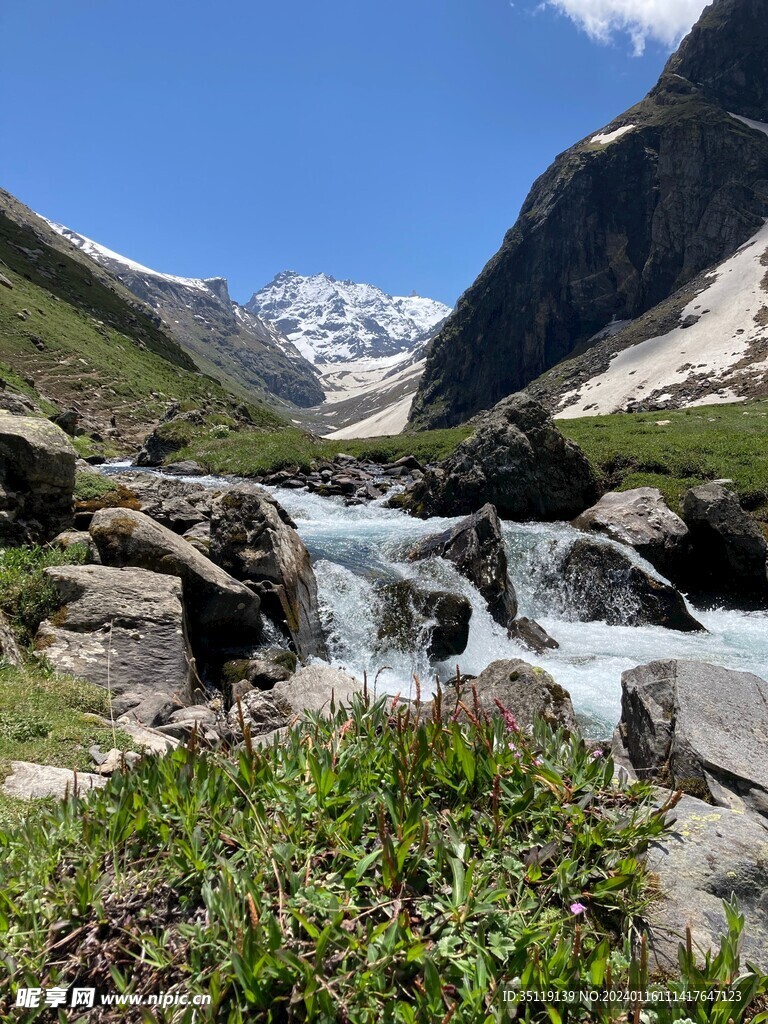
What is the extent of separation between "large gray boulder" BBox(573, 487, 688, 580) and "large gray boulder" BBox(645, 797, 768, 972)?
51.3ft

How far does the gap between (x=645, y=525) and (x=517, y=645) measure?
7.48 m

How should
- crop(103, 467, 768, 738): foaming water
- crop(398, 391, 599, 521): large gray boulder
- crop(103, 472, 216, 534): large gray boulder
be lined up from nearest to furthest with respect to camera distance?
crop(103, 467, 768, 738): foaming water → crop(103, 472, 216, 534): large gray boulder → crop(398, 391, 599, 521): large gray boulder

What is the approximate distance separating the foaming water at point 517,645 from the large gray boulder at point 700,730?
3.00 metres

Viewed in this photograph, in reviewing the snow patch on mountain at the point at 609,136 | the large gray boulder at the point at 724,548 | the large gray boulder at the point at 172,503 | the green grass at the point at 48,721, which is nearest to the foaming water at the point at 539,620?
the large gray boulder at the point at 724,548

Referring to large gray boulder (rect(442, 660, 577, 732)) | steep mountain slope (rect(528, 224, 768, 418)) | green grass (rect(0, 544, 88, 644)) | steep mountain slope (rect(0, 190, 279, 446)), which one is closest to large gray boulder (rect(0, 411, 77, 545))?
green grass (rect(0, 544, 88, 644))

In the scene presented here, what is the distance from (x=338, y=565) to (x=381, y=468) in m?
19.9

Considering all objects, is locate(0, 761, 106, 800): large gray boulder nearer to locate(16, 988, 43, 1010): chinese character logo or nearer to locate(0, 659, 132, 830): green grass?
A: locate(0, 659, 132, 830): green grass

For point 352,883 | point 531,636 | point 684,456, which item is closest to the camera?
point 352,883

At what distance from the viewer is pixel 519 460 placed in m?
21.5

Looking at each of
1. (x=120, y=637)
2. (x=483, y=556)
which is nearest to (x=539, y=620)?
(x=483, y=556)

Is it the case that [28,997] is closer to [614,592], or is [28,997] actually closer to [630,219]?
[614,592]

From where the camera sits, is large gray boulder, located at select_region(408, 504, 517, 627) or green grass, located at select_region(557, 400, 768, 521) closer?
large gray boulder, located at select_region(408, 504, 517, 627)

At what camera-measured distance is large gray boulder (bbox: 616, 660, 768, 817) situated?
4527 mm

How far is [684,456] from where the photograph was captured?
23891mm
